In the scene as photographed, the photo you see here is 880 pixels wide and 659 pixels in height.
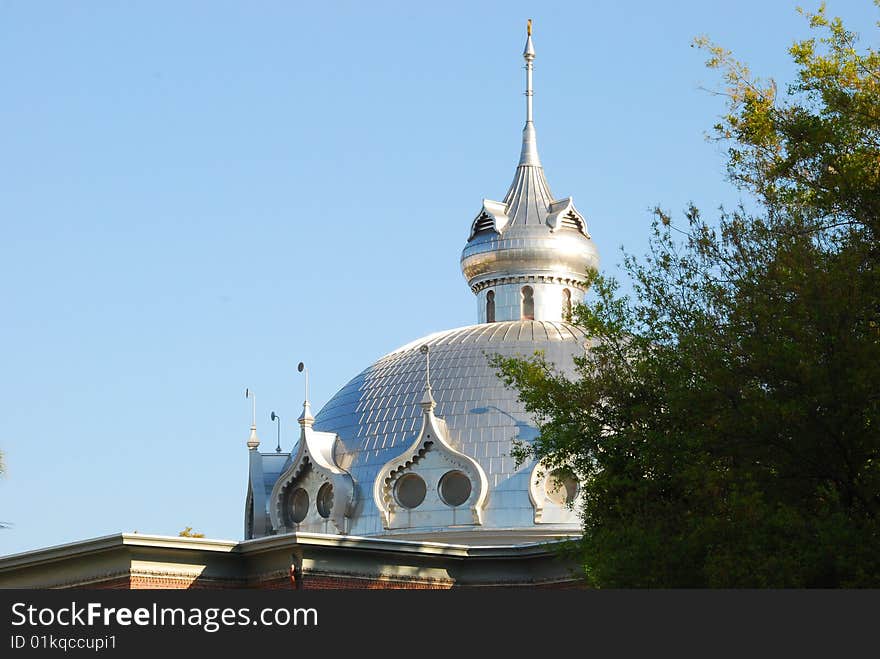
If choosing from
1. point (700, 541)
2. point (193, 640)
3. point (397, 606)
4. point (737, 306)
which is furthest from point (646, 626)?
point (737, 306)

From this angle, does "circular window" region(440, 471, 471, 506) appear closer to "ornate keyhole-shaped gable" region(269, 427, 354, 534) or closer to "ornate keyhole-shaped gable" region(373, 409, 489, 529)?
"ornate keyhole-shaped gable" region(373, 409, 489, 529)

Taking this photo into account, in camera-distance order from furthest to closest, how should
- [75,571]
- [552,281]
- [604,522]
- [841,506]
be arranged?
[552,281]
[75,571]
[604,522]
[841,506]

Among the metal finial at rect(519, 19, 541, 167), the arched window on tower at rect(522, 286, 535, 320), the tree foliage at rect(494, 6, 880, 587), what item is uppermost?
the metal finial at rect(519, 19, 541, 167)

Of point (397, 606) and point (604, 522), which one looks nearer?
point (397, 606)

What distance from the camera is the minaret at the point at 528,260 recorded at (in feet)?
208

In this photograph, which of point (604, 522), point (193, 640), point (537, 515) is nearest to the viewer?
point (193, 640)

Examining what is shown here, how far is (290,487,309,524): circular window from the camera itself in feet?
193

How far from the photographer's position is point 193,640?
21.2 metres

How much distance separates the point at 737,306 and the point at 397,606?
399 inches

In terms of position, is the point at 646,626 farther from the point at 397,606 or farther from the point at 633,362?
the point at 633,362

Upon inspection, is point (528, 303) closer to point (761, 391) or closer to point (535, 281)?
point (535, 281)

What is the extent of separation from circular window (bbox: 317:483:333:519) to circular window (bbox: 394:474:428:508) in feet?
7.66

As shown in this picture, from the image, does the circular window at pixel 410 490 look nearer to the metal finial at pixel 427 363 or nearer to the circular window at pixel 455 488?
the circular window at pixel 455 488

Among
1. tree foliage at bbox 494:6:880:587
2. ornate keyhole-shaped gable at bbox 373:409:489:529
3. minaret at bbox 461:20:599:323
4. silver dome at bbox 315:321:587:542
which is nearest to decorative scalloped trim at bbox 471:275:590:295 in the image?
minaret at bbox 461:20:599:323
